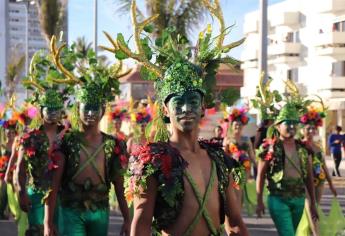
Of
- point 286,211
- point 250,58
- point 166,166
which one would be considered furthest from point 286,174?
point 250,58

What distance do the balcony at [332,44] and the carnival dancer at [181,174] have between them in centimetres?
3450

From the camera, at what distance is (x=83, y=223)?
19.5 feet

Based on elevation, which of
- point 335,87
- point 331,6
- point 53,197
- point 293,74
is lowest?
point 53,197

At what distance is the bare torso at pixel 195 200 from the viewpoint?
12.0ft

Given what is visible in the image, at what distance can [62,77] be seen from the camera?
23.8 feet

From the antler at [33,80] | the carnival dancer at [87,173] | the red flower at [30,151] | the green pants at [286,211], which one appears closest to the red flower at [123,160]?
the carnival dancer at [87,173]

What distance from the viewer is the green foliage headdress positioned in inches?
154

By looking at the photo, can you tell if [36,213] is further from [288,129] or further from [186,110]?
[186,110]

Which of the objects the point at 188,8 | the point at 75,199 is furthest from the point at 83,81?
the point at 188,8

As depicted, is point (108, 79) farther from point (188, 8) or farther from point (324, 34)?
point (324, 34)

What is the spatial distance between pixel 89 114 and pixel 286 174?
2407mm

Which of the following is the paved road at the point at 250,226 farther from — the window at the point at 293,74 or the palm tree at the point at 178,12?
the window at the point at 293,74

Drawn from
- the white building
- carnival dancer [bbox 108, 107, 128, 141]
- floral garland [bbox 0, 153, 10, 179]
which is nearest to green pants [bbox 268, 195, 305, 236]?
floral garland [bbox 0, 153, 10, 179]

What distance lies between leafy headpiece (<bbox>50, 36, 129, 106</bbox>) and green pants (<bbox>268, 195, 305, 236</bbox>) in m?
1.99
